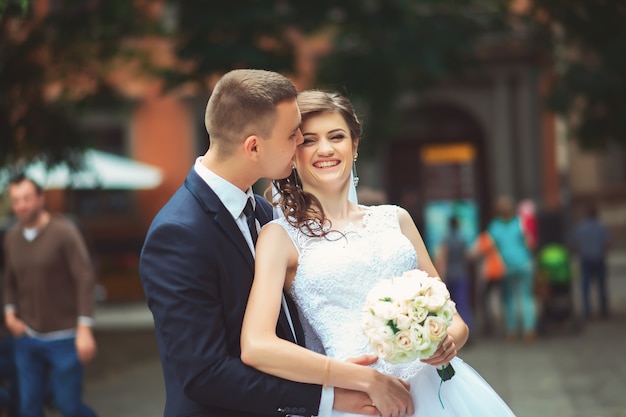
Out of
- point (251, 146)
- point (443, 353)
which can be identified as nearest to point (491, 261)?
point (443, 353)

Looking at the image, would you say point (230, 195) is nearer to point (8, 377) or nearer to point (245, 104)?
point (245, 104)

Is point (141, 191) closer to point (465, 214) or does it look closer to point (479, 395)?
point (465, 214)

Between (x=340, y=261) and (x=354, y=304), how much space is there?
0.52 ft

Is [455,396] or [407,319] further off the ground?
[407,319]

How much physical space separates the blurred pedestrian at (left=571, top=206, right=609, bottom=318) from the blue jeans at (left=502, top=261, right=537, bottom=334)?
98.1 inches

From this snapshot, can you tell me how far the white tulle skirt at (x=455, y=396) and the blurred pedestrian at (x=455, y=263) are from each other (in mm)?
10641

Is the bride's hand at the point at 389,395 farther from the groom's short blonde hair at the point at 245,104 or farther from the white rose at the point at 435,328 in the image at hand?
the groom's short blonde hair at the point at 245,104

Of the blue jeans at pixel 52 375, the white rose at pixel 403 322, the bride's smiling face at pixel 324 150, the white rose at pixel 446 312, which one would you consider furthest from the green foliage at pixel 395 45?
the white rose at pixel 403 322

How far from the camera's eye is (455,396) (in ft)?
11.6

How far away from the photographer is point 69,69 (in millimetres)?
16031

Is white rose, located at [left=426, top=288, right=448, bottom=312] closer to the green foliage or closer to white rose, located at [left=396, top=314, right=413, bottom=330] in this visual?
white rose, located at [left=396, top=314, right=413, bottom=330]

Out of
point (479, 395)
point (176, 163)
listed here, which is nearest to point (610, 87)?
point (479, 395)

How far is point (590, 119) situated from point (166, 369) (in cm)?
1303

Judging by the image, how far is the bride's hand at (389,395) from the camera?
3184 millimetres
